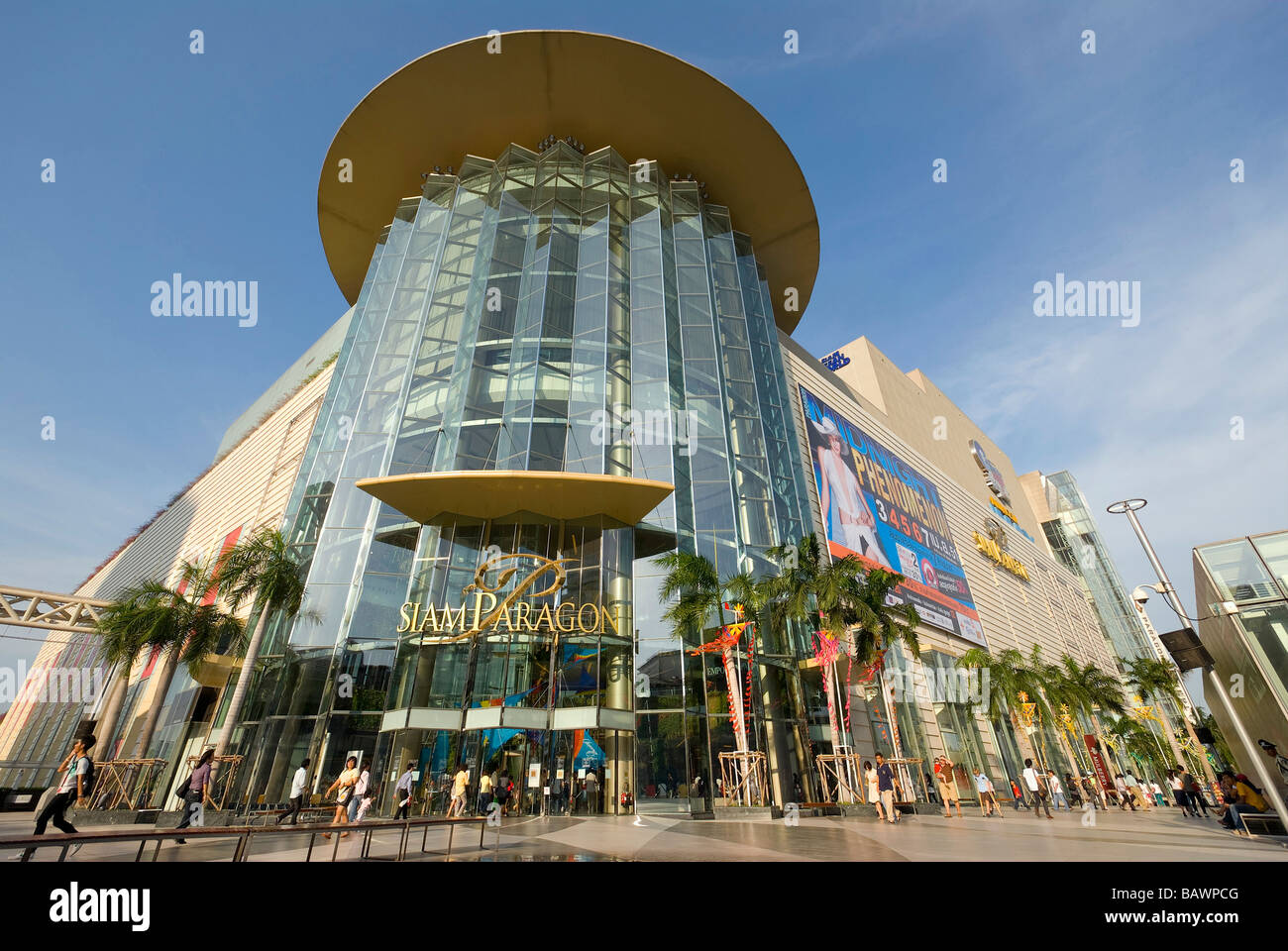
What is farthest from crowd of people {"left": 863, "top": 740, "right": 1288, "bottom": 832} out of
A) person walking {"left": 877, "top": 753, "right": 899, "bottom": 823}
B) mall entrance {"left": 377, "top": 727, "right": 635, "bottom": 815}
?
mall entrance {"left": 377, "top": 727, "right": 635, "bottom": 815}

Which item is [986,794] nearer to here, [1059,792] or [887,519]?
[1059,792]

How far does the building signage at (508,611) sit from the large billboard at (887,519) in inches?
549

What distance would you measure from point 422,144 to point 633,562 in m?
23.1

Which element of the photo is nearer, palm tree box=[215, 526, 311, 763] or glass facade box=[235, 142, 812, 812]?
glass facade box=[235, 142, 812, 812]

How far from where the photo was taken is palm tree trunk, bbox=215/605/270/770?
1673 centimetres

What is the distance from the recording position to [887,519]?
33156mm

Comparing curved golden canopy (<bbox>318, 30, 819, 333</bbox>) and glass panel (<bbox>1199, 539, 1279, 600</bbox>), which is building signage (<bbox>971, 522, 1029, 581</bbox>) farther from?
glass panel (<bbox>1199, 539, 1279, 600</bbox>)

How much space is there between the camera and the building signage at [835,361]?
4478 centimetres

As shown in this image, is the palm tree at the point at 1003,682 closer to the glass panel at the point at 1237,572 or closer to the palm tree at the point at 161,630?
the glass panel at the point at 1237,572

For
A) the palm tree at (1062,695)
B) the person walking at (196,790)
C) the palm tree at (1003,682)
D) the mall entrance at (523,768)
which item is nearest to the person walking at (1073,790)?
the palm tree at (1062,695)

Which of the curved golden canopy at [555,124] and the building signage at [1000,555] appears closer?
the curved golden canopy at [555,124]

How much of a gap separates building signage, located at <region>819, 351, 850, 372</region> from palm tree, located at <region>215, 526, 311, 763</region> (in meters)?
38.0
